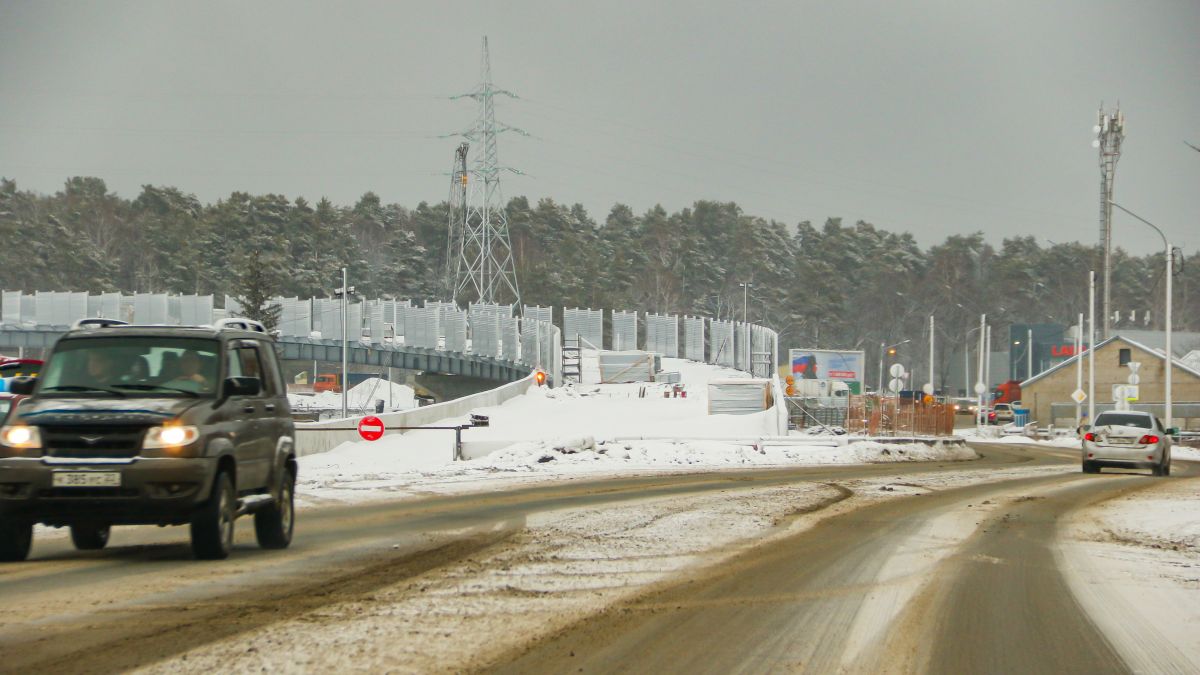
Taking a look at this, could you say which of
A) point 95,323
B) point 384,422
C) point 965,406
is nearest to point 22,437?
point 95,323

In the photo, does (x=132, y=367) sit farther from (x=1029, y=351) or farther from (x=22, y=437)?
(x=1029, y=351)

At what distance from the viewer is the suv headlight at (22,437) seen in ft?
36.7

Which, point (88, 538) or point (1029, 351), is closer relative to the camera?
point (88, 538)

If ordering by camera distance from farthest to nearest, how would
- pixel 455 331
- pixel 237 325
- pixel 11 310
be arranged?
pixel 11 310
pixel 455 331
pixel 237 325

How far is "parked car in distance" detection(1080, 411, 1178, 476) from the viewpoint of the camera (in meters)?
33.2

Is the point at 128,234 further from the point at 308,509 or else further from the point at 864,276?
the point at 308,509

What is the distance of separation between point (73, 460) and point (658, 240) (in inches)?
6792

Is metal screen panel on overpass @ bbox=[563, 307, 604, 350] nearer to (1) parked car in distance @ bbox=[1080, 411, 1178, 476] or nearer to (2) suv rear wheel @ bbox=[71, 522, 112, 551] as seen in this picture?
(1) parked car in distance @ bbox=[1080, 411, 1178, 476]

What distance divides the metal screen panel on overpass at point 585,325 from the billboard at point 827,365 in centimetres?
1398

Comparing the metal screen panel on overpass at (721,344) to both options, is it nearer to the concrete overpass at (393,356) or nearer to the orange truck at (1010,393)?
the concrete overpass at (393,356)

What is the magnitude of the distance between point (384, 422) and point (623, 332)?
5312 cm

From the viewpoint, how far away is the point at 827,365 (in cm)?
9038

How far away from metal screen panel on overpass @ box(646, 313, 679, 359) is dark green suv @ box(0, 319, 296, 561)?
8615 centimetres

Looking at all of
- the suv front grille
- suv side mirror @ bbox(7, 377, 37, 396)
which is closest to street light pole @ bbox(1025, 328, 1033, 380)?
suv side mirror @ bbox(7, 377, 37, 396)
